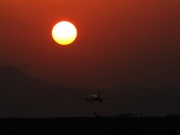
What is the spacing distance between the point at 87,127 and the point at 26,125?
11019 millimetres

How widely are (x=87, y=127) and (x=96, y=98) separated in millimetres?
79862

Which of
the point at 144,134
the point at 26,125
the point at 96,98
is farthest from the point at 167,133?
the point at 96,98

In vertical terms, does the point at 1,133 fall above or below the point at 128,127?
below

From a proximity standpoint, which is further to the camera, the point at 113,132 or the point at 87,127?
the point at 87,127

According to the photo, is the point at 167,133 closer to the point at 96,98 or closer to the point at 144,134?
the point at 144,134

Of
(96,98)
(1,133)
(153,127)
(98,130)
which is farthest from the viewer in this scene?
(96,98)

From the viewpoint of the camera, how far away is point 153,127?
78.1 metres

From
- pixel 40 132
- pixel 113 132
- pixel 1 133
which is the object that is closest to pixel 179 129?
pixel 113 132

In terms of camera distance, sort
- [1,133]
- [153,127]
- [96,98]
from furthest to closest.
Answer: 1. [96,98]
2. [153,127]
3. [1,133]

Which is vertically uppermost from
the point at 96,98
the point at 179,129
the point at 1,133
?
the point at 96,98

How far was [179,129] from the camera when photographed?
74500 mm

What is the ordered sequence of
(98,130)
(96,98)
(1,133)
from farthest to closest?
(96,98) → (98,130) → (1,133)

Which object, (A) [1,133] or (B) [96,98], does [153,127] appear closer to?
(A) [1,133]

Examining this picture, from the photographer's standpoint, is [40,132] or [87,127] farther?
[87,127]
